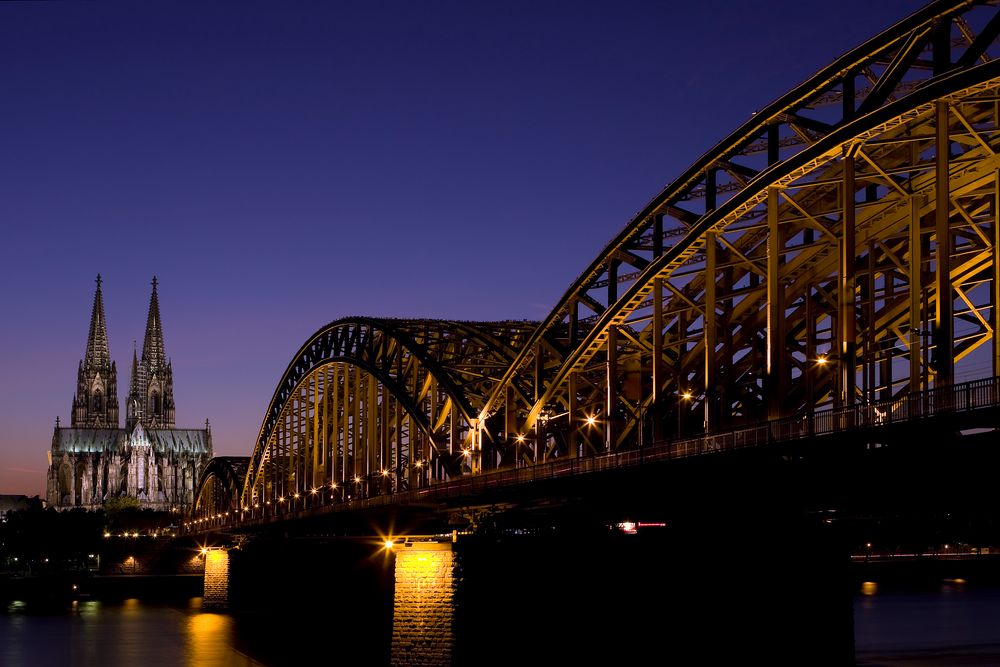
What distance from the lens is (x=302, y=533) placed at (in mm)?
119938

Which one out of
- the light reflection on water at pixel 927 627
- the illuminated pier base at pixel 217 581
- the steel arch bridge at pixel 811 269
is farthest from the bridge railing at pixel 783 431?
the illuminated pier base at pixel 217 581

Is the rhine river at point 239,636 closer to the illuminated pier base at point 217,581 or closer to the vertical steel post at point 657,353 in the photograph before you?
the illuminated pier base at point 217,581

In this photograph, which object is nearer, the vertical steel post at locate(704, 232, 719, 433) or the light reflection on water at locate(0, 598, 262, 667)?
the vertical steel post at locate(704, 232, 719, 433)

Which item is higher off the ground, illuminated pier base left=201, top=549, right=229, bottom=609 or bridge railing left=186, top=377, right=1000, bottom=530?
bridge railing left=186, top=377, right=1000, bottom=530

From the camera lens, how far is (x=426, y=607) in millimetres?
58125

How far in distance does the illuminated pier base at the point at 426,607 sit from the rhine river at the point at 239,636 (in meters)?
7.87

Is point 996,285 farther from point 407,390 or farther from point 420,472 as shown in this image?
point 407,390

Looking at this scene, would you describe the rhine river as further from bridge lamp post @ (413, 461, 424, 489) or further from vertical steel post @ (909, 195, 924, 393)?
vertical steel post @ (909, 195, 924, 393)

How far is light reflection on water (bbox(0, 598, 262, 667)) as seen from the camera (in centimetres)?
8719

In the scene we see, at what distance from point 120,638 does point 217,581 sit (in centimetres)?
3569

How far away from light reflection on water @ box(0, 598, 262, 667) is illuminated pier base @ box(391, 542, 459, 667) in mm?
26090

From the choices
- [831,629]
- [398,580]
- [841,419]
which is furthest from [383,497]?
[841,419]

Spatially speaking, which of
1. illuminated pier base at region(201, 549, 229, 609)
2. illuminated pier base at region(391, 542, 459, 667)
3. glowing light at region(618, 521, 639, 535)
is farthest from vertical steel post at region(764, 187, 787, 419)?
illuminated pier base at region(201, 549, 229, 609)

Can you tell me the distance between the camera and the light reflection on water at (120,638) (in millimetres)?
87188
